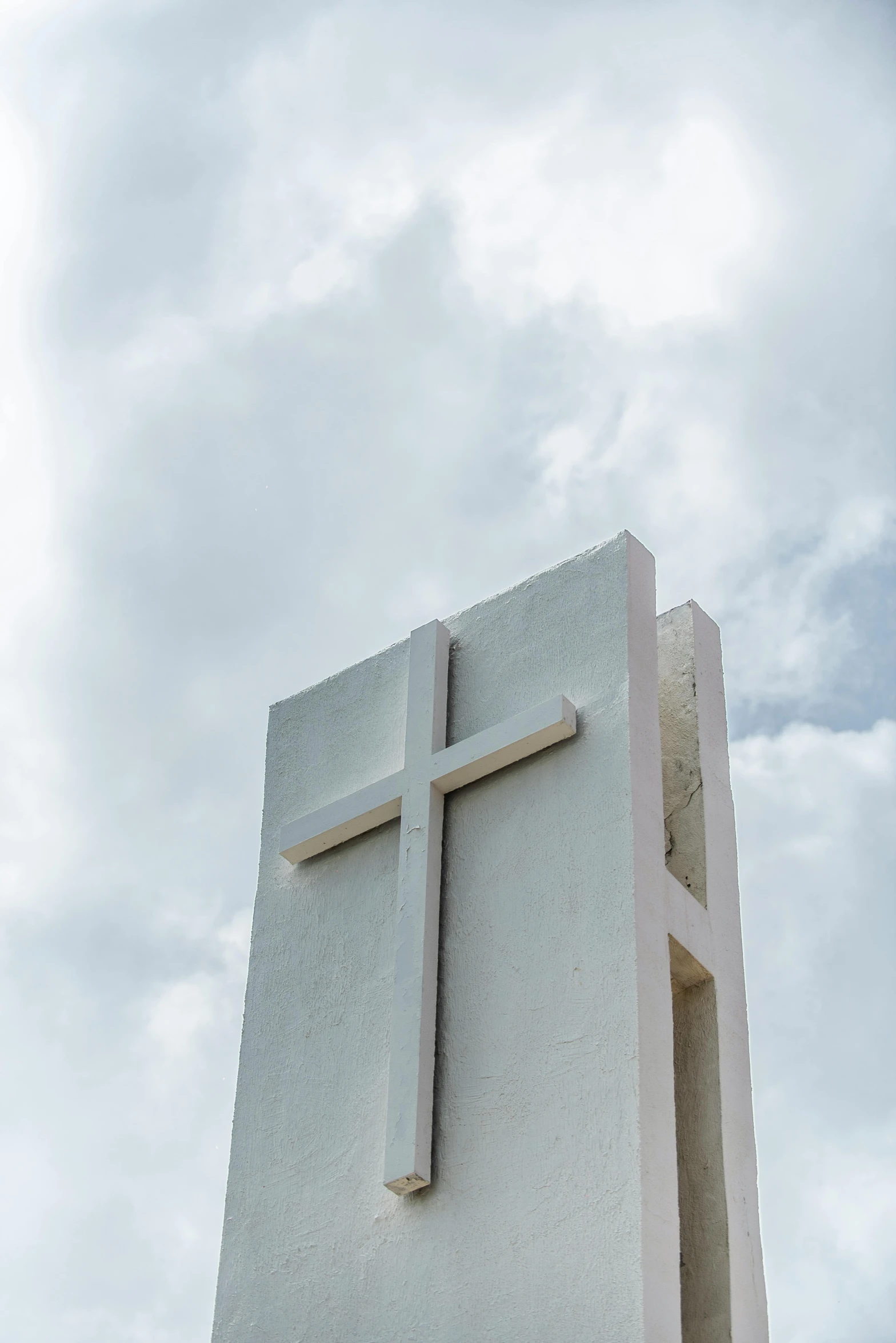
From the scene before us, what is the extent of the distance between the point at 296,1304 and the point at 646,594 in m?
2.56

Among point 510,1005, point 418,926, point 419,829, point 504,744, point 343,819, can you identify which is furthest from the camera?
point 343,819

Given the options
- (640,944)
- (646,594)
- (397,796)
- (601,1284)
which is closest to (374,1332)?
(601,1284)

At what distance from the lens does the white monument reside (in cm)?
482

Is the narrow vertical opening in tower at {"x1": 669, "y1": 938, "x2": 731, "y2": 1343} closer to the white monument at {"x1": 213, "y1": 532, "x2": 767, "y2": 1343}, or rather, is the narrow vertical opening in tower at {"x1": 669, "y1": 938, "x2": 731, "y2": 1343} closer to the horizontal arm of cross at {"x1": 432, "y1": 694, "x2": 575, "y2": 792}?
the white monument at {"x1": 213, "y1": 532, "x2": 767, "y2": 1343}

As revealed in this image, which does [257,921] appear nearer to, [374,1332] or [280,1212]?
[280,1212]

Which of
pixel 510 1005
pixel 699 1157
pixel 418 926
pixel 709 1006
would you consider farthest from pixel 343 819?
pixel 699 1157

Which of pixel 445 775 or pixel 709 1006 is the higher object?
pixel 445 775

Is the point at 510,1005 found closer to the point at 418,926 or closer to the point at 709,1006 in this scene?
the point at 418,926

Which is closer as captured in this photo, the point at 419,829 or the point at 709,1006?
the point at 709,1006

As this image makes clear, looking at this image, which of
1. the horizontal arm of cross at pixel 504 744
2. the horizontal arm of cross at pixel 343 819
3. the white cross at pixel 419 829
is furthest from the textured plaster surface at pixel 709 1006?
the horizontal arm of cross at pixel 343 819

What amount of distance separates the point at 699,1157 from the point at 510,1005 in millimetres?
763

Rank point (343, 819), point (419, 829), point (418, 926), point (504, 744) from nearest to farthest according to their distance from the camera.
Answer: point (418, 926) → point (504, 744) → point (419, 829) → point (343, 819)

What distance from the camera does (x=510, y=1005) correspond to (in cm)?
525

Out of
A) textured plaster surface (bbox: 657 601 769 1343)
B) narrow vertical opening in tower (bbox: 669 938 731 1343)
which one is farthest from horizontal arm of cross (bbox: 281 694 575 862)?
narrow vertical opening in tower (bbox: 669 938 731 1343)
